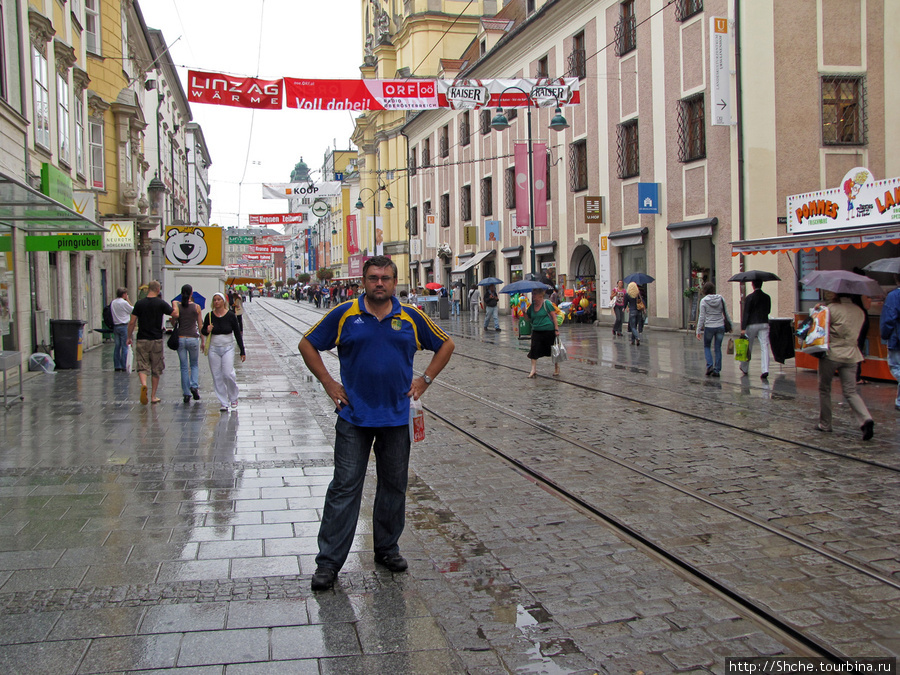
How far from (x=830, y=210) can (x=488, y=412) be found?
7.83 metres

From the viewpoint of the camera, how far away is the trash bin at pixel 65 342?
1669 centimetres

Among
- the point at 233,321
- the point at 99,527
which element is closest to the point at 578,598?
the point at 99,527

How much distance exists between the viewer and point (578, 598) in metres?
4.31

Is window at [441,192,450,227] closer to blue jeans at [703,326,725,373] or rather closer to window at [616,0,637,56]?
window at [616,0,637,56]

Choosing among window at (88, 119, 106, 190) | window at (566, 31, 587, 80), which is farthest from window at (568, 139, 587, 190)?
window at (88, 119, 106, 190)

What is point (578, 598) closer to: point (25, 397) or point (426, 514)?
point (426, 514)

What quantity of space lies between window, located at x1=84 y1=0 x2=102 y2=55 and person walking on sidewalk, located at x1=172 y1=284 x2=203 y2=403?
58.7ft

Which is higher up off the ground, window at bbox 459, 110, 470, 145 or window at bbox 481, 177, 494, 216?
window at bbox 459, 110, 470, 145

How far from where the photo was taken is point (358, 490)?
4578 mm

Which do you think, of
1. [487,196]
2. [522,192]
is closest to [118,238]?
[522,192]

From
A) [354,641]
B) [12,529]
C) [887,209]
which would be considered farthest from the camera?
[887,209]

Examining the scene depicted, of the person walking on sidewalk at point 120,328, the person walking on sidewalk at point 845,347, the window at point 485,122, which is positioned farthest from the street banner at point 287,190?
the person walking on sidewalk at point 845,347

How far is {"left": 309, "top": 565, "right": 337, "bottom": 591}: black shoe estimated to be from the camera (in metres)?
4.32

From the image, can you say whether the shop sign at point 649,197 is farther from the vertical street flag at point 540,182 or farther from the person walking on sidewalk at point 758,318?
the person walking on sidewalk at point 758,318
